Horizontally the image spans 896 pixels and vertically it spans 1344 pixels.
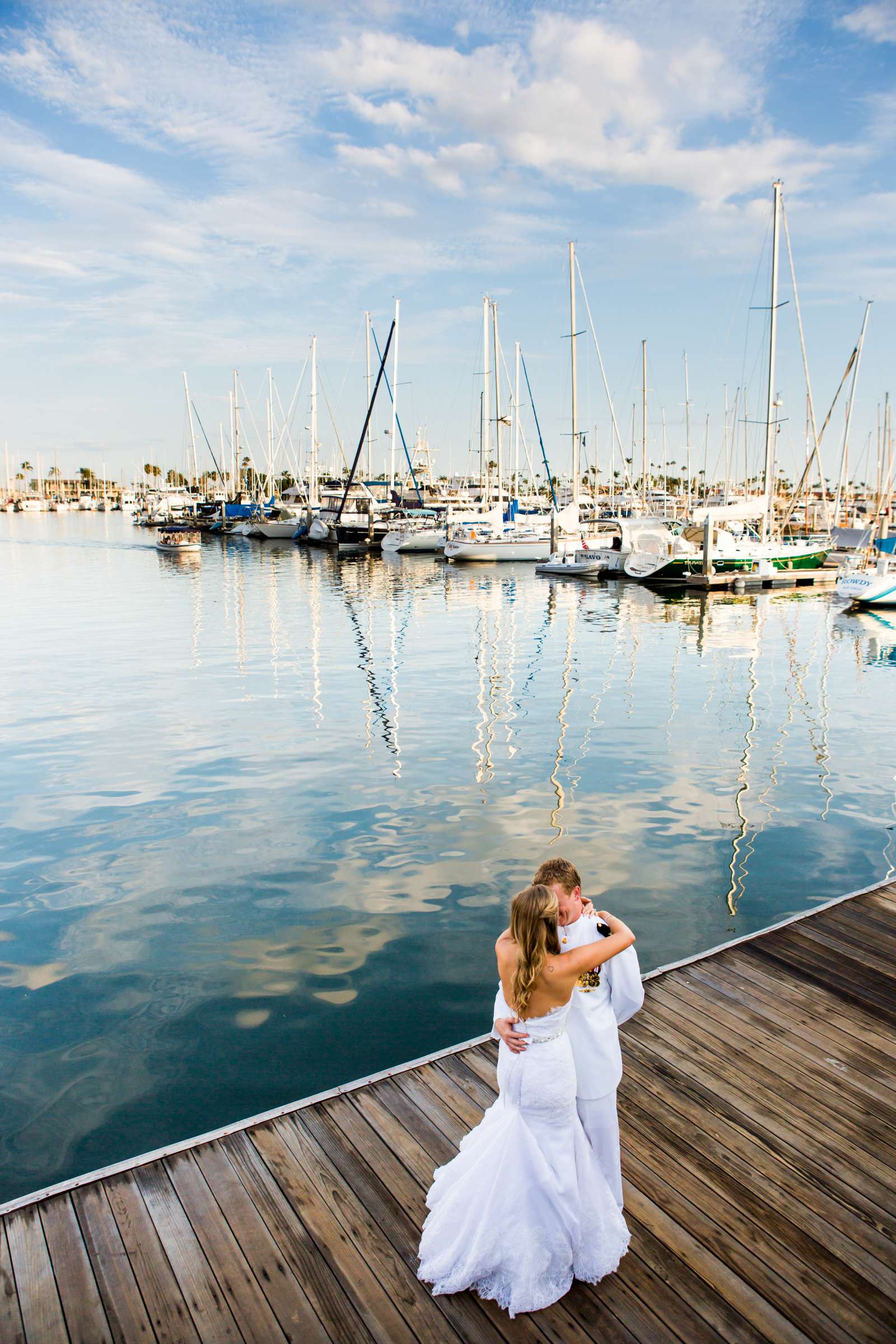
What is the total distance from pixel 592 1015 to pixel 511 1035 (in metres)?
0.36

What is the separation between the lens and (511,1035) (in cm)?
350

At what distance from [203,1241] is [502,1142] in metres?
1.56

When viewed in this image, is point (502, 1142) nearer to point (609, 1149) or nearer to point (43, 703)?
point (609, 1149)

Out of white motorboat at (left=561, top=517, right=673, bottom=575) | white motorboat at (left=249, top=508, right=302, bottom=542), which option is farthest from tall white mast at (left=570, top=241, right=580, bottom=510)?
white motorboat at (left=249, top=508, right=302, bottom=542)

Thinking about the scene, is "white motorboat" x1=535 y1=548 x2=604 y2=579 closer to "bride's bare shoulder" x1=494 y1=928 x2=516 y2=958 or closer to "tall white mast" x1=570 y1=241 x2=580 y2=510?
"tall white mast" x1=570 y1=241 x2=580 y2=510

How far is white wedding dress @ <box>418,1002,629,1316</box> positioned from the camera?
3508 mm

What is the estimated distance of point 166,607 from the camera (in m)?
33.9

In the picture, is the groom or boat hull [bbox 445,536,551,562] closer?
the groom

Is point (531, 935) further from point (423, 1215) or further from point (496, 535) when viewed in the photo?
point (496, 535)

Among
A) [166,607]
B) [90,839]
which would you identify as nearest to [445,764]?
[90,839]

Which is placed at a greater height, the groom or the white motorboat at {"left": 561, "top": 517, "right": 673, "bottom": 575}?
the white motorboat at {"left": 561, "top": 517, "right": 673, "bottom": 575}

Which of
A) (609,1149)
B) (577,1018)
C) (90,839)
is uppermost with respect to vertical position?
(577,1018)

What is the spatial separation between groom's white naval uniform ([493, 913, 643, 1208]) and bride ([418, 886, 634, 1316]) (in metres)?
0.07

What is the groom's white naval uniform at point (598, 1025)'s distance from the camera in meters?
3.59
